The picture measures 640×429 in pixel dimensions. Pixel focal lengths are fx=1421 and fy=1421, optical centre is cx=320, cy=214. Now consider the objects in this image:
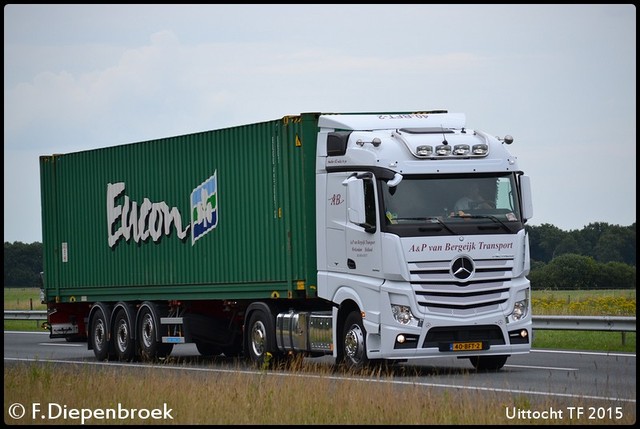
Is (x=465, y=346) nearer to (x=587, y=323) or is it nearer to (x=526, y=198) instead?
(x=526, y=198)

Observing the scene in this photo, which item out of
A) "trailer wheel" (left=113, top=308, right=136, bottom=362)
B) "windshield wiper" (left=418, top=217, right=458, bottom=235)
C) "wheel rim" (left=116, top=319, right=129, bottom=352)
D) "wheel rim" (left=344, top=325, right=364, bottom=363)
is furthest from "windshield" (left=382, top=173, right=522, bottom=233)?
"wheel rim" (left=116, top=319, right=129, bottom=352)

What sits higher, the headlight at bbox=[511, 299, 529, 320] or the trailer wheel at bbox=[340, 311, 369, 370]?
the headlight at bbox=[511, 299, 529, 320]

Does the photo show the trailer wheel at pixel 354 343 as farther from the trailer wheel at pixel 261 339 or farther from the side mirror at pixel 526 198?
the side mirror at pixel 526 198

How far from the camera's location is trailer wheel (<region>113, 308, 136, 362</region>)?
2586 centimetres

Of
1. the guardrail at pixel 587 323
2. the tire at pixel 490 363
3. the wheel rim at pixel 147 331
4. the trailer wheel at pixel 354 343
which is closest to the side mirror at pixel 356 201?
the trailer wheel at pixel 354 343

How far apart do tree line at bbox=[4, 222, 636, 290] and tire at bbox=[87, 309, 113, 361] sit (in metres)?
23.8

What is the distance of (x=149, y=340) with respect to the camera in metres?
25.4

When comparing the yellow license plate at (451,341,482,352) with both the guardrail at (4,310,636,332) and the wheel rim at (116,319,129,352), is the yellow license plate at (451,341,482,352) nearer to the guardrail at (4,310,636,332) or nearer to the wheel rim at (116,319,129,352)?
the guardrail at (4,310,636,332)

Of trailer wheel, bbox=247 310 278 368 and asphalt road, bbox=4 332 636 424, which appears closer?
asphalt road, bbox=4 332 636 424

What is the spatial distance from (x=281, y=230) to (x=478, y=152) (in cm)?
362

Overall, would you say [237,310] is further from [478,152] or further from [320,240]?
[478,152]

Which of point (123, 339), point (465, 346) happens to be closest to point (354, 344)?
point (465, 346)

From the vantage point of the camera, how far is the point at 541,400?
14852 mm

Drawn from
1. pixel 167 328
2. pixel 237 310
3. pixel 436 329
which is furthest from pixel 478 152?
pixel 167 328
